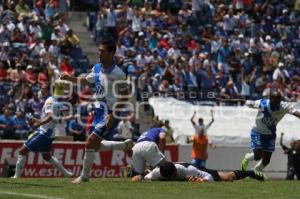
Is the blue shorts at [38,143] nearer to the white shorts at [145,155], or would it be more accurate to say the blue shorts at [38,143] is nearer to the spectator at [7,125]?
the white shorts at [145,155]

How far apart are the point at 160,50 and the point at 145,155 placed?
48.7 feet

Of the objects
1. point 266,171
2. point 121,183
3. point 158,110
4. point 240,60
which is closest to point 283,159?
point 266,171

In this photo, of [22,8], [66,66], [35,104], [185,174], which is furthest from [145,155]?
[22,8]

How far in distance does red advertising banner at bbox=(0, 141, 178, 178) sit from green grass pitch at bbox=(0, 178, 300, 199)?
8.61 meters

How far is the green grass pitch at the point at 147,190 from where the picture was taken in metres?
12.9

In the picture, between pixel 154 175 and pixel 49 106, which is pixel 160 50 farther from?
pixel 154 175

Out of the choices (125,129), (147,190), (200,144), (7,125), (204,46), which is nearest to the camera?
(147,190)

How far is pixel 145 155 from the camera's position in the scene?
17969 millimetres

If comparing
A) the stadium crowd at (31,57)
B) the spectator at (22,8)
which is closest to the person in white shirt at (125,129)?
the stadium crowd at (31,57)

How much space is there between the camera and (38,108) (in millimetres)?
26453

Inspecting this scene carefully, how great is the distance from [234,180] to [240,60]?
17.7m

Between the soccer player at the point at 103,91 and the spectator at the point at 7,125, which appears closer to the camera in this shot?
the soccer player at the point at 103,91

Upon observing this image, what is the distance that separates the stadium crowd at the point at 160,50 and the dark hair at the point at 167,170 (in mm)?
9970

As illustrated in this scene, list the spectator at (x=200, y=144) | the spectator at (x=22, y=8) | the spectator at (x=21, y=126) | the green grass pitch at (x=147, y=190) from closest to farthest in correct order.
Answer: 1. the green grass pitch at (x=147, y=190)
2. the spectator at (x=21, y=126)
3. the spectator at (x=200, y=144)
4. the spectator at (x=22, y=8)
